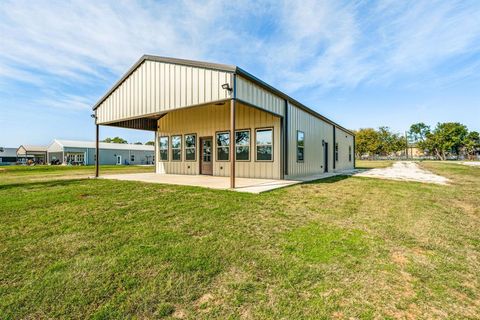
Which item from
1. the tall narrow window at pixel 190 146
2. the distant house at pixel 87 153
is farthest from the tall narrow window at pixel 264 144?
the distant house at pixel 87 153

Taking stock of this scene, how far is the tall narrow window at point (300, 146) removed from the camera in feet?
37.4

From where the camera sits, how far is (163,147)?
46.3 feet

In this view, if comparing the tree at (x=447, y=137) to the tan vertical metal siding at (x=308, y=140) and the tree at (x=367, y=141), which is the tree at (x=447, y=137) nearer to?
the tree at (x=367, y=141)

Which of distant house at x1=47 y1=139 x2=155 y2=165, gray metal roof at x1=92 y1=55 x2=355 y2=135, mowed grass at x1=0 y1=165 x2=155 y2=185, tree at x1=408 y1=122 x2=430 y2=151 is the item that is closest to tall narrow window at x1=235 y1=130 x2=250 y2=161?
gray metal roof at x1=92 y1=55 x2=355 y2=135

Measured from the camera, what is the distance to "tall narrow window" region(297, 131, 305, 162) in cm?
1141

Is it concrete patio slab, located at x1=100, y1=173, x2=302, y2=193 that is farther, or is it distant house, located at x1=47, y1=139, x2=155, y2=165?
distant house, located at x1=47, y1=139, x2=155, y2=165

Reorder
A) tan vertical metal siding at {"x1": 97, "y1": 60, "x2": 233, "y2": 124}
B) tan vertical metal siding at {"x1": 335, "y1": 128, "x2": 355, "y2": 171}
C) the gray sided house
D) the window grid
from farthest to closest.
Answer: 1. tan vertical metal siding at {"x1": 335, "y1": 128, "x2": 355, "y2": 171}
2. the window grid
3. the gray sided house
4. tan vertical metal siding at {"x1": 97, "y1": 60, "x2": 233, "y2": 124}

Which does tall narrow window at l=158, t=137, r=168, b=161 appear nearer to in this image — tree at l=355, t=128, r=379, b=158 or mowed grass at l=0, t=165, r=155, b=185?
mowed grass at l=0, t=165, r=155, b=185

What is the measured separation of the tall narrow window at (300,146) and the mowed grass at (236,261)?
672cm

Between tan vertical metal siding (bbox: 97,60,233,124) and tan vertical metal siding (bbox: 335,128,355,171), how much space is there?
42.8 feet

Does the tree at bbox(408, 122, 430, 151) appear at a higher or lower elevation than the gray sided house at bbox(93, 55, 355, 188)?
higher

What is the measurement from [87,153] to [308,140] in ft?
113

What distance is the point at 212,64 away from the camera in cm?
723

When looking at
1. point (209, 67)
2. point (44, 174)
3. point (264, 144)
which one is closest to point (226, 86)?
point (209, 67)
